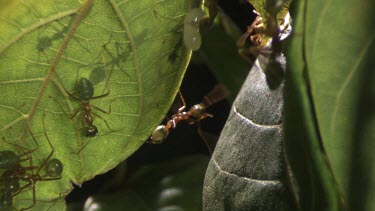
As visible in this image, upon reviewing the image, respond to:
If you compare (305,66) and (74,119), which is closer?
(305,66)

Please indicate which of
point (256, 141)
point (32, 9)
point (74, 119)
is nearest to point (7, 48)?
point (32, 9)

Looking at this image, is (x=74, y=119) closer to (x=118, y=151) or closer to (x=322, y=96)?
(x=118, y=151)

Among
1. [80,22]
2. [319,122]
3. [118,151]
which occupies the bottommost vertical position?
[118,151]

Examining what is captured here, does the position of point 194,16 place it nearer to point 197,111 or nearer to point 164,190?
point 197,111

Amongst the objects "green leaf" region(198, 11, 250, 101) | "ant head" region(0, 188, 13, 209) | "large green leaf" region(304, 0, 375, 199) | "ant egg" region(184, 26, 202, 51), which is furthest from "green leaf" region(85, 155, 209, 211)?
"large green leaf" region(304, 0, 375, 199)

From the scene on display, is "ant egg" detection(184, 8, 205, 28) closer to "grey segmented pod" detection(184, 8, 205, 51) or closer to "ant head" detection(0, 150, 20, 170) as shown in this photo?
"grey segmented pod" detection(184, 8, 205, 51)

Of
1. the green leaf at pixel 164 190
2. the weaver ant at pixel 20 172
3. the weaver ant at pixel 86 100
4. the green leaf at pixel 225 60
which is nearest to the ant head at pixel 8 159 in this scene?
the weaver ant at pixel 20 172

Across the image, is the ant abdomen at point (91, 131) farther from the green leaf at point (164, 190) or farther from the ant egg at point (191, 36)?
the green leaf at point (164, 190)
